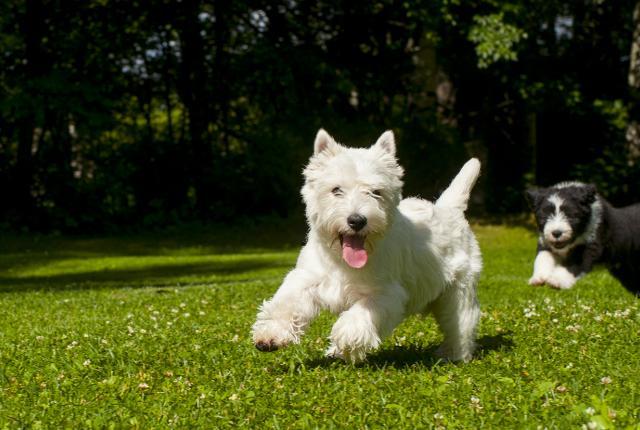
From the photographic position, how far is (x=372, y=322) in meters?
6.05

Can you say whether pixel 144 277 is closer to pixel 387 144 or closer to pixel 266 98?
pixel 387 144

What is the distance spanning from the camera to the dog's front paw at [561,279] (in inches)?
467

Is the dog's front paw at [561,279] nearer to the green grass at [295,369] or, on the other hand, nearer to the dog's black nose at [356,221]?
the green grass at [295,369]

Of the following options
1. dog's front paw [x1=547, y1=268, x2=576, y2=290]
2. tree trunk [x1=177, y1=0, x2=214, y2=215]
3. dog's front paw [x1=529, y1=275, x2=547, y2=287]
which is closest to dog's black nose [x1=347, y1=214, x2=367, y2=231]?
dog's front paw [x1=547, y1=268, x2=576, y2=290]

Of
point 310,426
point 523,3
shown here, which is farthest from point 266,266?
point 310,426

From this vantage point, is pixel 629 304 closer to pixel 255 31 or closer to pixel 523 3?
pixel 523 3

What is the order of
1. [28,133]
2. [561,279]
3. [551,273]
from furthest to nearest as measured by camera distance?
[28,133] → [551,273] → [561,279]

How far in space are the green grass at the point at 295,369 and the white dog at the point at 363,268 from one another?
0.30m

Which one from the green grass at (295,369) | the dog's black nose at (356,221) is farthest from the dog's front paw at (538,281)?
the dog's black nose at (356,221)

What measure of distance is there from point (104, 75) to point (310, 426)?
21.8m

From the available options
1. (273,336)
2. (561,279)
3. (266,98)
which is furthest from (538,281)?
(266,98)

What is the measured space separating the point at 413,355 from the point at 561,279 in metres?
5.46

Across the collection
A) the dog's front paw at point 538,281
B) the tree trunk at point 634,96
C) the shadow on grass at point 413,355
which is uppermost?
the tree trunk at point 634,96

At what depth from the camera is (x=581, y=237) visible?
39.1ft
